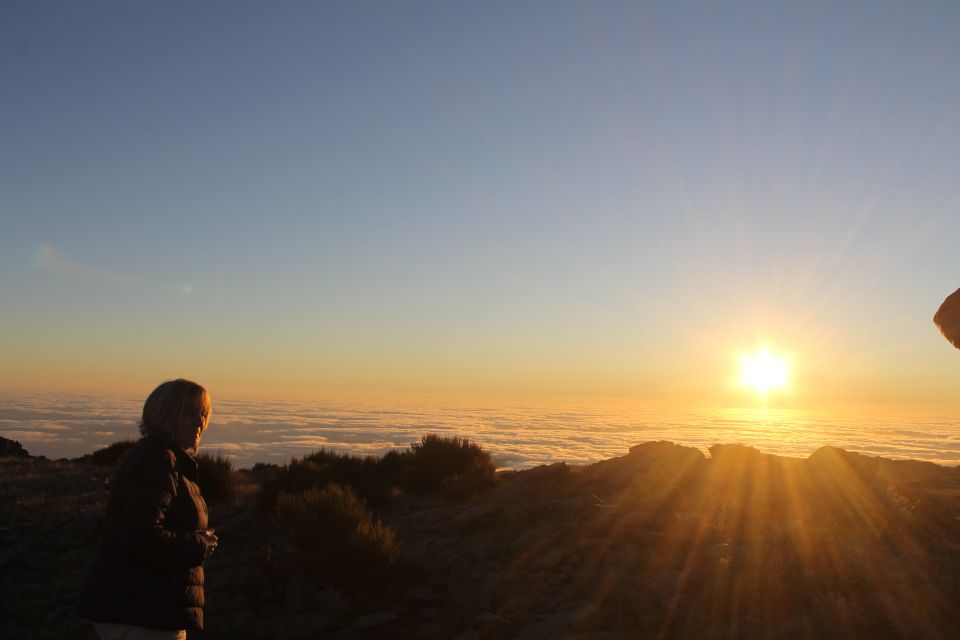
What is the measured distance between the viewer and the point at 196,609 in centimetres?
338

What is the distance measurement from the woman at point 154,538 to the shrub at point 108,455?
2115 centimetres

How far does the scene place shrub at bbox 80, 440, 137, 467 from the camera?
2180 cm

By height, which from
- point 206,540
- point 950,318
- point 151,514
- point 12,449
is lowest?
point 12,449

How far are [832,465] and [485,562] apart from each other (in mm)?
7009

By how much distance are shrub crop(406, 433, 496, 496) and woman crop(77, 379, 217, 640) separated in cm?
873

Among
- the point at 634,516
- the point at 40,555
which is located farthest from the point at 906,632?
the point at 40,555

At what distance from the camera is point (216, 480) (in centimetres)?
1354

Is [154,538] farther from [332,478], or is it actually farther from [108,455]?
[108,455]

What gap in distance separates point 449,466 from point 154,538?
10493 mm

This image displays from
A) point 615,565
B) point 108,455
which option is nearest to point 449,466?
point 615,565

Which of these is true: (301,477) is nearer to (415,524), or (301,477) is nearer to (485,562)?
(415,524)

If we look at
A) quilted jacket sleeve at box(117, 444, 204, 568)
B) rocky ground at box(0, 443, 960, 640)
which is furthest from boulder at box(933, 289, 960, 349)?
quilted jacket sleeve at box(117, 444, 204, 568)

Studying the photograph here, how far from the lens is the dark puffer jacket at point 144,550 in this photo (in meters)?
3.07

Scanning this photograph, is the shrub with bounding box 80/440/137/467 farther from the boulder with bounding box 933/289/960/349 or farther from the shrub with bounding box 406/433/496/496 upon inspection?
the boulder with bounding box 933/289/960/349
